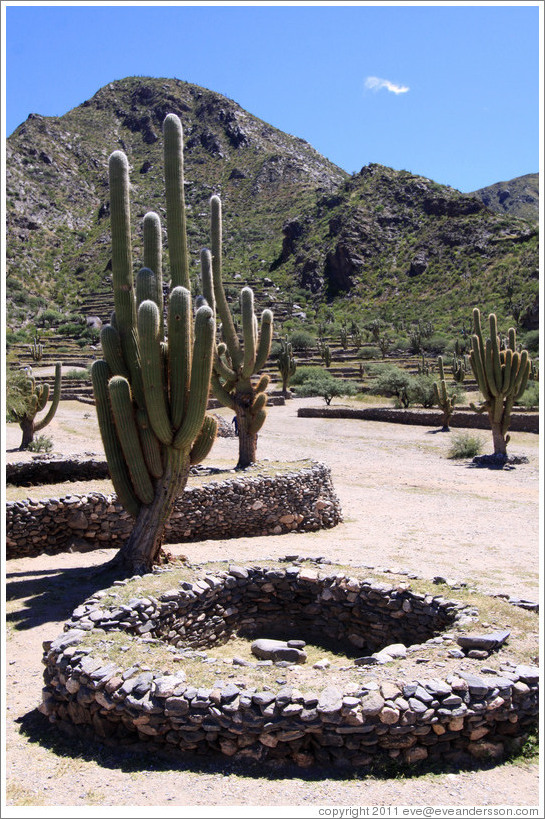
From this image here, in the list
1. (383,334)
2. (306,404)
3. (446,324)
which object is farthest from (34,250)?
(306,404)

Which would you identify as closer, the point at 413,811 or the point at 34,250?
the point at 413,811

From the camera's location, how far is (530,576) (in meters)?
8.99

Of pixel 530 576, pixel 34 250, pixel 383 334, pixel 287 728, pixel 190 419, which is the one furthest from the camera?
pixel 34 250

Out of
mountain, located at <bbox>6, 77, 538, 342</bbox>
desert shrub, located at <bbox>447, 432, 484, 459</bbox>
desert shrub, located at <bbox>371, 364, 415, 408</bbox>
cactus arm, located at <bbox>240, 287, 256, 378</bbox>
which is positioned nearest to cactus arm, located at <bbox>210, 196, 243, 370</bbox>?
cactus arm, located at <bbox>240, 287, 256, 378</bbox>

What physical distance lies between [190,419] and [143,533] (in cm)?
184

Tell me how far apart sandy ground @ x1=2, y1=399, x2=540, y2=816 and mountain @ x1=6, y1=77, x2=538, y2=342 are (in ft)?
145

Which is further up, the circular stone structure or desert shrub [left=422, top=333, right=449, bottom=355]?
desert shrub [left=422, top=333, right=449, bottom=355]

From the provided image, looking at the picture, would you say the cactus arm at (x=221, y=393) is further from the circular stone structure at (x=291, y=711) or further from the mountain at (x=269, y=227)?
→ the mountain at (x=269, y=227)

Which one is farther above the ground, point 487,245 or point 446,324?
point 487,245

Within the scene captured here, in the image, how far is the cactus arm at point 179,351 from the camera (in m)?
8.26

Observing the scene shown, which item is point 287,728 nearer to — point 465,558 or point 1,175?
point 1,175

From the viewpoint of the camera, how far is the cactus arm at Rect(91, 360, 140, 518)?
28.1ft

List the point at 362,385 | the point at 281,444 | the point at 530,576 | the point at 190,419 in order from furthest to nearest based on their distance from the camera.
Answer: the point at 362,385 → the point at 281,444 → the point at 530,576 → the point at 190,419

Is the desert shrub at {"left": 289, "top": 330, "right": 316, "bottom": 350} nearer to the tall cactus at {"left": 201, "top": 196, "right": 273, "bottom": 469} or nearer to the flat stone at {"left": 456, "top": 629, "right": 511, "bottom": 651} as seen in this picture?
the tall cactus at {"left": 201, "top": 196, "right": 273, "bottom": 469}
